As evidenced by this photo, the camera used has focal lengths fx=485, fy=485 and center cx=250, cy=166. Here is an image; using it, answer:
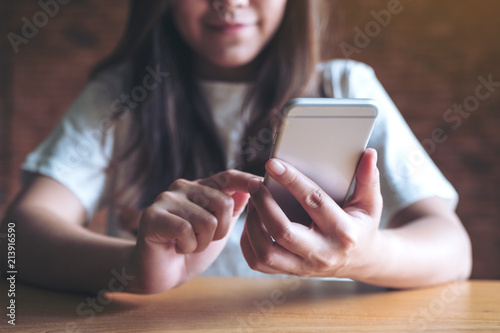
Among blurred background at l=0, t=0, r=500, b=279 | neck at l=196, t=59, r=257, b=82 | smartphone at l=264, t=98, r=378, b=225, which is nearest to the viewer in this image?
smartphone at l=264, t=98, r=378, b=225

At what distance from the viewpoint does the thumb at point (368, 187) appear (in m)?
0.50

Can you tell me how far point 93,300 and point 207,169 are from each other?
1.38ft

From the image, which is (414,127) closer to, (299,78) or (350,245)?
(299,78)

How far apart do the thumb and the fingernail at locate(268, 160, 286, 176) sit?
0.09 metres

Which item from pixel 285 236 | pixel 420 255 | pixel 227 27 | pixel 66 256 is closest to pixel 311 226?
pixel 285 236

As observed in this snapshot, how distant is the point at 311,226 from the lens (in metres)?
0.54

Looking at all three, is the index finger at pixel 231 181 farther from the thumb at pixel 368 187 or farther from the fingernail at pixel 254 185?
the thumb at pixel 368 187

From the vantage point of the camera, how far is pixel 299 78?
97 centimetres

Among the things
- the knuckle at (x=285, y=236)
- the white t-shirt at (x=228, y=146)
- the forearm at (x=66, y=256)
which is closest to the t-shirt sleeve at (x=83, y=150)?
the white t-shirt at (x=228, y=146)

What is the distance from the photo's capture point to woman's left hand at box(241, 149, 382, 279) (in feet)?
1.58

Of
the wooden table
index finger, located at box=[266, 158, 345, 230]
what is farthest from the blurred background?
index finger, located at box=[266, 158, 345, 230]

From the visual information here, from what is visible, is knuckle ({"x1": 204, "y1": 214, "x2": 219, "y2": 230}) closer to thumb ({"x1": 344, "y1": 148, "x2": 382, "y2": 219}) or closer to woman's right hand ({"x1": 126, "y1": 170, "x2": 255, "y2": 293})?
woman's right hand ({"x1": 126, "y1": 170, "x2": 255, "y2": 293})

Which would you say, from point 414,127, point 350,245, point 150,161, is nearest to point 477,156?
point 414,127

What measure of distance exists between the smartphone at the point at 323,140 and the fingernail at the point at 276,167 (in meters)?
0.02
